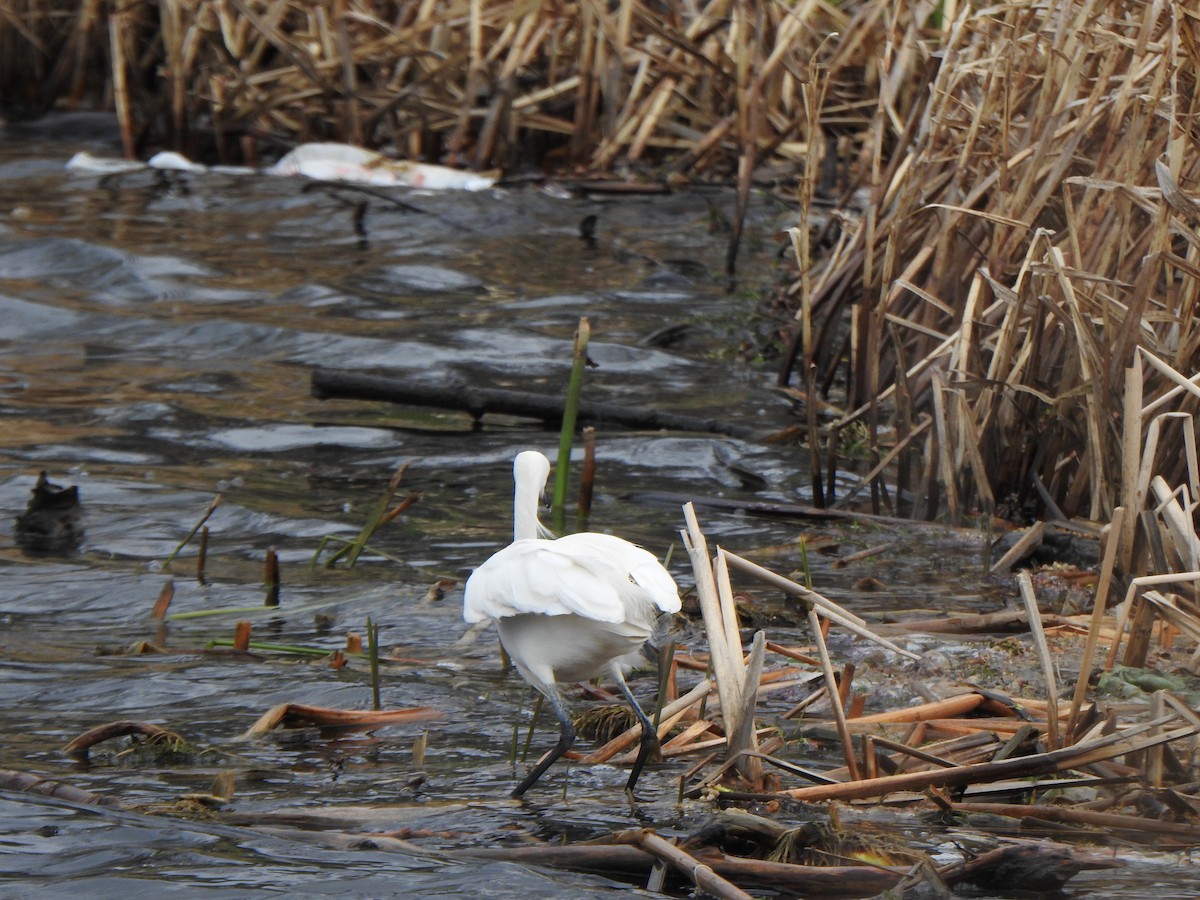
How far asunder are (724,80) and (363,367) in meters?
4.26

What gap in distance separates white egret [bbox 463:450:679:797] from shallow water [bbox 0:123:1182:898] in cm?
21

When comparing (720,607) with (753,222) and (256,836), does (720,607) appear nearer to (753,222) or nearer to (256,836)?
(256,836)

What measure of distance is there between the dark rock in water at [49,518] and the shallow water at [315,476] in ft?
0.20

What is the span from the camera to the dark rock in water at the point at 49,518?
17.3 ft

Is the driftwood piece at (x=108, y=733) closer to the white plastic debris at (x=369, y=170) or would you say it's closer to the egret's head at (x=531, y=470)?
the egret's head at (x=531, y=470)

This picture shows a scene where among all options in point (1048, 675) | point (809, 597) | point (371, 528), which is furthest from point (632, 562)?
point (371, 528)

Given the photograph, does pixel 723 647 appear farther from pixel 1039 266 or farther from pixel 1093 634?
pixel 1039 266

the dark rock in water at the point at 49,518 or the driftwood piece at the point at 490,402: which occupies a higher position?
the driftwood piece at the point at 490,402

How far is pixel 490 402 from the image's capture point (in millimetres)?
6367

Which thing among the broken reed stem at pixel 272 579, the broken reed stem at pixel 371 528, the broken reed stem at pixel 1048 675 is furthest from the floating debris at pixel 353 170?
the broken reed stem at pixel 1048 675

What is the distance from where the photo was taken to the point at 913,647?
386 centimetres

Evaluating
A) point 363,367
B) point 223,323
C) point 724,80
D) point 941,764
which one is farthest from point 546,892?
point 724,80

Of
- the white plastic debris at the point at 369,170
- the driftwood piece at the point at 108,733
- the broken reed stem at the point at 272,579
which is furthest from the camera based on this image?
the white plastic debris at the point at 369,170

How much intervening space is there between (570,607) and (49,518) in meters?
3.06
